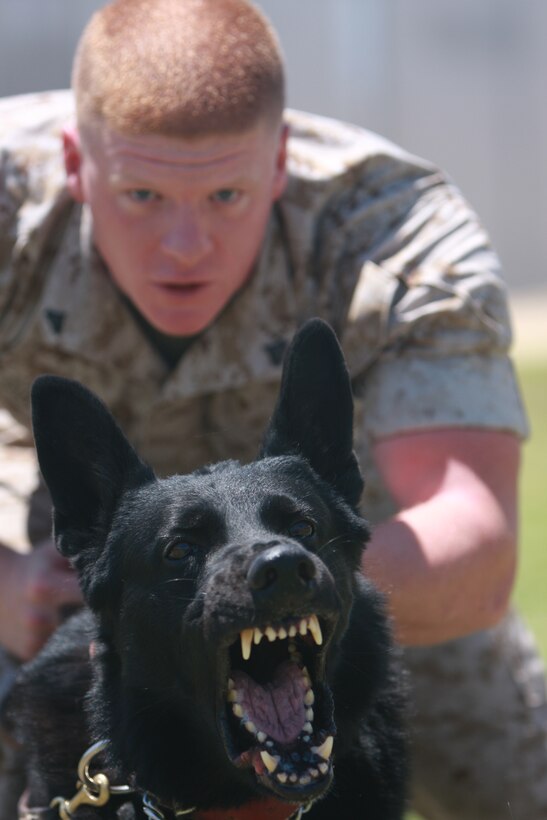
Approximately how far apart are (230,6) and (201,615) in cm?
204

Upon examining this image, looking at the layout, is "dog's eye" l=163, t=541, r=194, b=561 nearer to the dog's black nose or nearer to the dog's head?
the dog's head

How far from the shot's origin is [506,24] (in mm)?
22969

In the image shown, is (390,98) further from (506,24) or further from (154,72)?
(154,72)

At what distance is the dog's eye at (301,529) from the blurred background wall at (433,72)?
1979 centimetres

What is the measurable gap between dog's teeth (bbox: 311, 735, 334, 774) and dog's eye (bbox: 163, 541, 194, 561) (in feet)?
1.54

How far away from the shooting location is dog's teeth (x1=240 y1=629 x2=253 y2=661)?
8.50 ft

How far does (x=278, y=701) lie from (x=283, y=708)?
0.02 m

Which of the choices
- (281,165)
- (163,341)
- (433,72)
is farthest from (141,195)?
(433,72)

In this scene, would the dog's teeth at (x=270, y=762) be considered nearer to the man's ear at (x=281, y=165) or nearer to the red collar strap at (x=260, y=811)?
the red collar strap at (x=260, y=811)

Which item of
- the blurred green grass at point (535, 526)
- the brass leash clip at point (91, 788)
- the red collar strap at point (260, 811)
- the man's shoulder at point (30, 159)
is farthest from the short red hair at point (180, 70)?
the blurred green grass at point (535, 526)

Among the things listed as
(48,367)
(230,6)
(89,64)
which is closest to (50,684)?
(48,367)

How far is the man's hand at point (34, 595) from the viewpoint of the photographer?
11.9 ft

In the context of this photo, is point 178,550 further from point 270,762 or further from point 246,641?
point 270,762

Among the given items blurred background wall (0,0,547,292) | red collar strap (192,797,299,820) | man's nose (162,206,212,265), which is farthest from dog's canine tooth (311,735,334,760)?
blurred background wall (0,0,547,292)
